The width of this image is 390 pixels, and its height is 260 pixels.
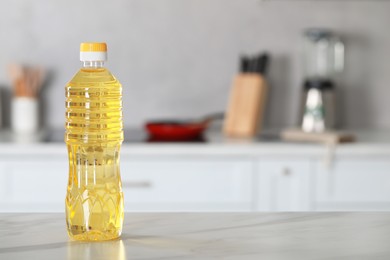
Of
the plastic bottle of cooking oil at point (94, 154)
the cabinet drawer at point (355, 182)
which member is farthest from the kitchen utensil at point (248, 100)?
the plastic bottle of cooking oil at point (94, 154)

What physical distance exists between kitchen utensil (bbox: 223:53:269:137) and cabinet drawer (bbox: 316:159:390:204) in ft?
1.34

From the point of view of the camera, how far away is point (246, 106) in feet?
10.4

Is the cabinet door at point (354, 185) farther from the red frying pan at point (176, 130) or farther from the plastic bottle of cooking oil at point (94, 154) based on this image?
the plastic bottle of cooking oil at point (94, 154)

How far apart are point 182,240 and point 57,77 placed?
7.13 feet

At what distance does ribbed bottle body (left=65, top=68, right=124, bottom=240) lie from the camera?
134 cm

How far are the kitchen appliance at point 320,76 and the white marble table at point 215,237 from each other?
1688 millimetres

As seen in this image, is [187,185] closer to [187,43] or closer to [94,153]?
[187,43]

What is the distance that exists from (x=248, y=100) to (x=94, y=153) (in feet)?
6.02

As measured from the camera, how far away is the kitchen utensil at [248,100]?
3.14m

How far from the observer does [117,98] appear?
1384 millimetres

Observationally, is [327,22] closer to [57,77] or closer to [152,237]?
[57,77]

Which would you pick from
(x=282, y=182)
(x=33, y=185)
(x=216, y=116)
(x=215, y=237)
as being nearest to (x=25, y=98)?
(x=33, y=185)

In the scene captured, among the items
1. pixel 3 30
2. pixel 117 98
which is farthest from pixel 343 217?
pixel 3 30

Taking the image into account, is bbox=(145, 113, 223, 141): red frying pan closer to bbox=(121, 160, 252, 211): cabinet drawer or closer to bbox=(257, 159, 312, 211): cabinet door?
bbox=(121, 160, 252, 211): cabinet drawer
